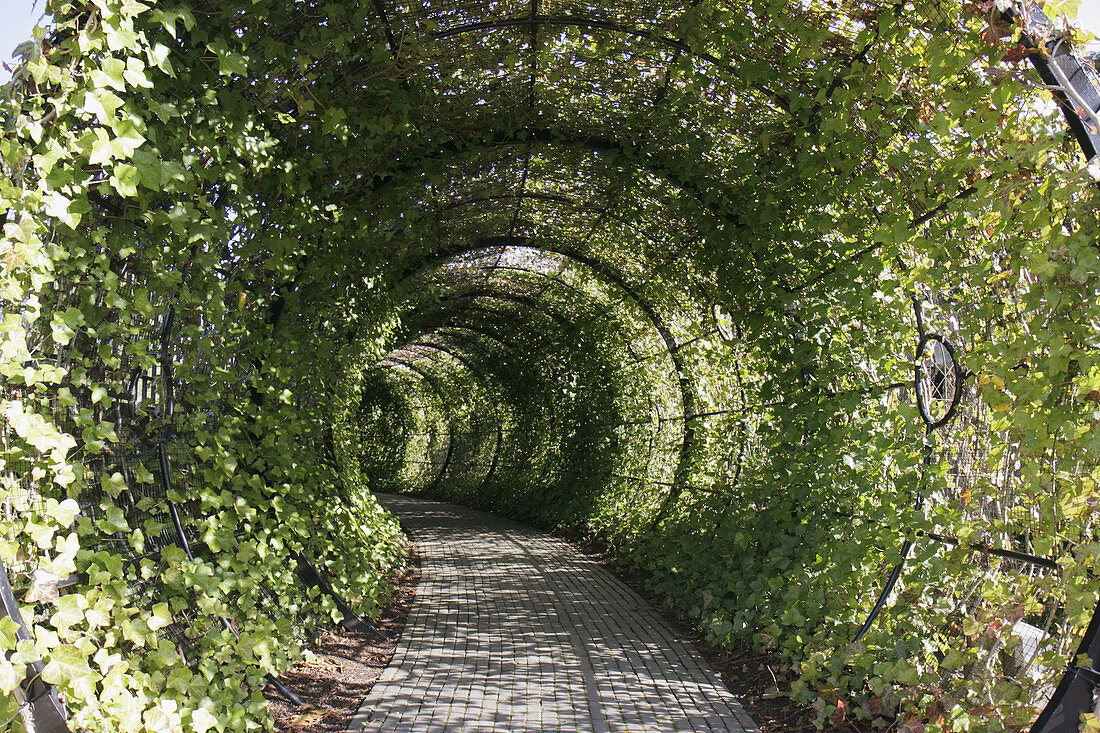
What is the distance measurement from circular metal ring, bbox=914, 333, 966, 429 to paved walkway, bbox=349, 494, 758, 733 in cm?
182

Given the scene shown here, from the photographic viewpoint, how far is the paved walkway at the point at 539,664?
3930mm

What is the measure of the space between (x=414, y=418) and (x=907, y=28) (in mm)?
18015

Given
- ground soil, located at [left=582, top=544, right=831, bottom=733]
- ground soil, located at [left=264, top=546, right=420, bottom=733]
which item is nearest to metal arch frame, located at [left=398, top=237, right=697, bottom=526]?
ground soil, located at [left=582, top=544, right=831, bottom=733]

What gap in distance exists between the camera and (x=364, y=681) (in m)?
4.44

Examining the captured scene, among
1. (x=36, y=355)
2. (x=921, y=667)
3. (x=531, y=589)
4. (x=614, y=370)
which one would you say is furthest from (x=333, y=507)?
(x=614, y=370)

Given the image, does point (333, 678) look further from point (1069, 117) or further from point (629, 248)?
point (629, 248)

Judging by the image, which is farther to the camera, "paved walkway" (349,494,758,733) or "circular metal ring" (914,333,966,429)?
"circular metal ring" (914,333,966,429)

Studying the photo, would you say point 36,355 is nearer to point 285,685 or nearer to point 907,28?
point 285,685

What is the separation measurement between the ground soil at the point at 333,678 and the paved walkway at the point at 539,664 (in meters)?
0.10

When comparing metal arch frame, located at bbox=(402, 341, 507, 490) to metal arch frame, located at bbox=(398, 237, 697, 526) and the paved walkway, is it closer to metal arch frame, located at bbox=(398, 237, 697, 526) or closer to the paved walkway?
metal arch frame, located at bbox=(398, 237, 697, 526)

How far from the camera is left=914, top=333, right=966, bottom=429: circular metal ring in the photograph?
407 cm

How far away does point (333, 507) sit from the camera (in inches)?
216

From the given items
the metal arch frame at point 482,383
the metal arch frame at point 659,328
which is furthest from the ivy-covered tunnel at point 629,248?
the metal arch frame at point 482,383

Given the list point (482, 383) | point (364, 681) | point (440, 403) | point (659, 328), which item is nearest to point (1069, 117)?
point (364, 681)
